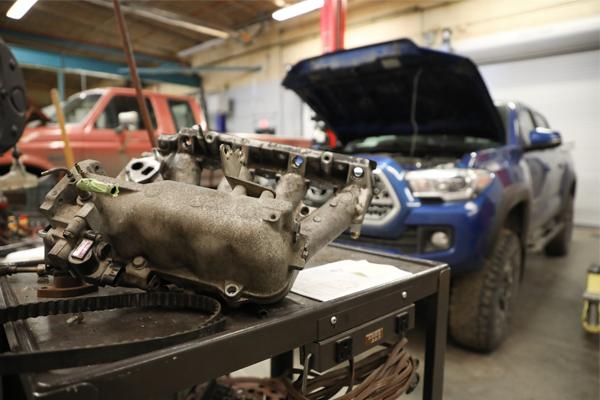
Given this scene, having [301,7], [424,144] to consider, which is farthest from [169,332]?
[301,7]

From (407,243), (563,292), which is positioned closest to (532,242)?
(563,292)

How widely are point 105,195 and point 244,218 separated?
30 cm

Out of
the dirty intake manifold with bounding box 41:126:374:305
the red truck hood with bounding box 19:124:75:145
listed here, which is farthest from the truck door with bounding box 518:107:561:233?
the red truck hood with bounding box 19:124:75:145

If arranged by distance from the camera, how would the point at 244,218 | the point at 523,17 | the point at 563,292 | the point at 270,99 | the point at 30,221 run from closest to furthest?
the point at 244,218 < the point at 30,221 < the point at 563,292 < the point at 523,17 < the point at 270,99

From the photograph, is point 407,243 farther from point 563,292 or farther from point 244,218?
point 563,292

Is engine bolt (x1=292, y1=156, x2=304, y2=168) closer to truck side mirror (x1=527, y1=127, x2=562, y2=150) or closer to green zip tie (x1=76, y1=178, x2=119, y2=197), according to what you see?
green zip tie (x1=76, y1=178, x2=119, y2=197)

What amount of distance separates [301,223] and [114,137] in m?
4.18

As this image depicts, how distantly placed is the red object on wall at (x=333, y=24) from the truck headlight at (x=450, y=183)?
213cm

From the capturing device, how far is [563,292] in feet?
11.1

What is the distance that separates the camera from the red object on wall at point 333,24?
3768 mm

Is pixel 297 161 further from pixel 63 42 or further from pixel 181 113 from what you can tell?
pixel 181 113

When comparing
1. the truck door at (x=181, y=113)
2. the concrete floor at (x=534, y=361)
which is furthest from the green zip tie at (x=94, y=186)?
the truck door at (x=181, y=113)

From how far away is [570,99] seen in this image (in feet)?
18.2

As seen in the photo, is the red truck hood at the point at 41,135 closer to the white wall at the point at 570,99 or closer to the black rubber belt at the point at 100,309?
the black rubber belt at the point at 100,309
